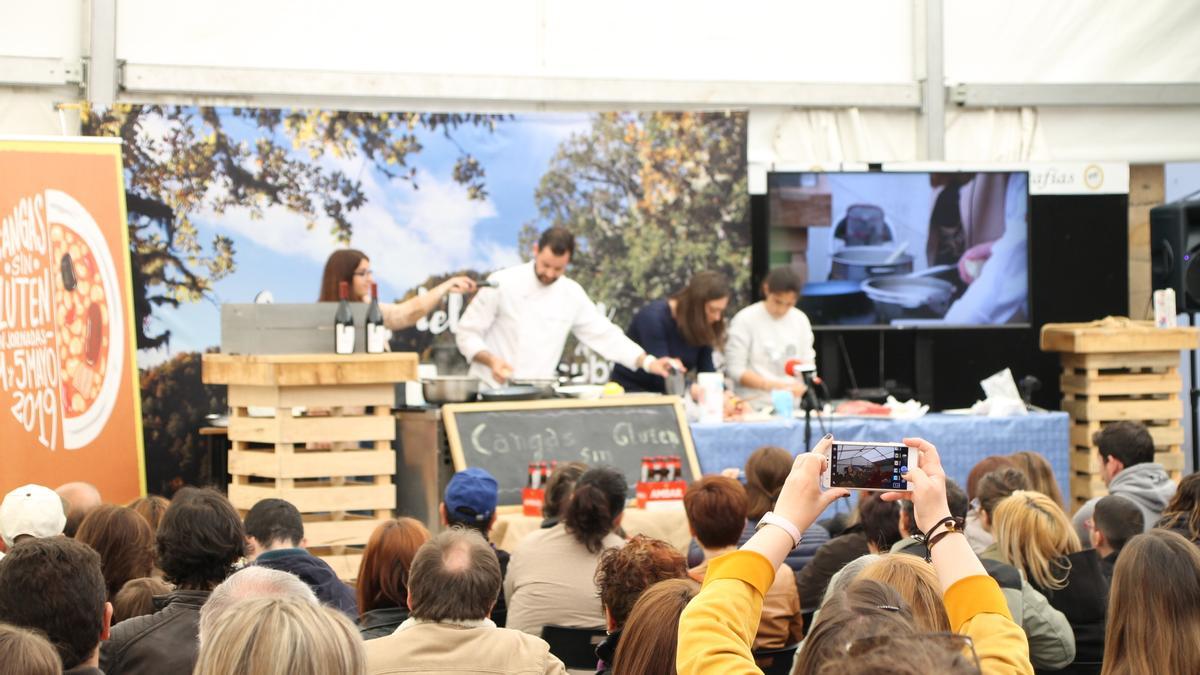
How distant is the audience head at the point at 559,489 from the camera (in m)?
4.74

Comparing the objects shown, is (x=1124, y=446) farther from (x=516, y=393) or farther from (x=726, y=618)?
(x=726, y=618)

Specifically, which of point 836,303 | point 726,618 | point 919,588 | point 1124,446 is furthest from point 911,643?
point 836,303

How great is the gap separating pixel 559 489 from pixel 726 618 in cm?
298

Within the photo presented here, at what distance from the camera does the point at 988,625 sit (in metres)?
1.83

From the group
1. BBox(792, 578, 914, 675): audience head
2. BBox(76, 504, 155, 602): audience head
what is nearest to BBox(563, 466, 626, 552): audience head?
BBox(76, 504, 155, 602): audience head

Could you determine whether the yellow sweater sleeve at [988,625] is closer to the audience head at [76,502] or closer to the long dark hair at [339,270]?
the audience head at [76,502]

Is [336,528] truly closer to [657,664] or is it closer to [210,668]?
[657,664]

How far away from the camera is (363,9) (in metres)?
8.51

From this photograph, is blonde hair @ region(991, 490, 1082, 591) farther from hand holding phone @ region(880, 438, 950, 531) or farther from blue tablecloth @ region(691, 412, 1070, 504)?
blue tablecloth @ region(691, 412, 1070, 504)

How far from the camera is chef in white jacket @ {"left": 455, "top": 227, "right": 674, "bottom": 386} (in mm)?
7445

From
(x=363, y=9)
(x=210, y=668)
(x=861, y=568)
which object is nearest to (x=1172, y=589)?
(x=861, y=568)

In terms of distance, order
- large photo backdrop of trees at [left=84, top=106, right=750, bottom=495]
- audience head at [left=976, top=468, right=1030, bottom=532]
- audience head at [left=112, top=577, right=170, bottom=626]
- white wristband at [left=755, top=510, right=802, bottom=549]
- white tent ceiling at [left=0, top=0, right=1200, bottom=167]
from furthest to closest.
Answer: white tent ceiling at [left=0, top=0, right=1200, bottom=167]
large photo backdrop of trees at [left=84, top=106, right=750, bottom=495]
audience head at [left=976, top=468, right=1030, bottom=532]
audience head at [left=112, top=577, right=170, bottom=626]
white wristband at [left=755, top=510, right=802, bottom=549]

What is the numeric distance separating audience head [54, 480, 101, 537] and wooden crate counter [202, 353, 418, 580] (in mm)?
986

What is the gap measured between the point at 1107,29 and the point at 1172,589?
7611 millimetres
